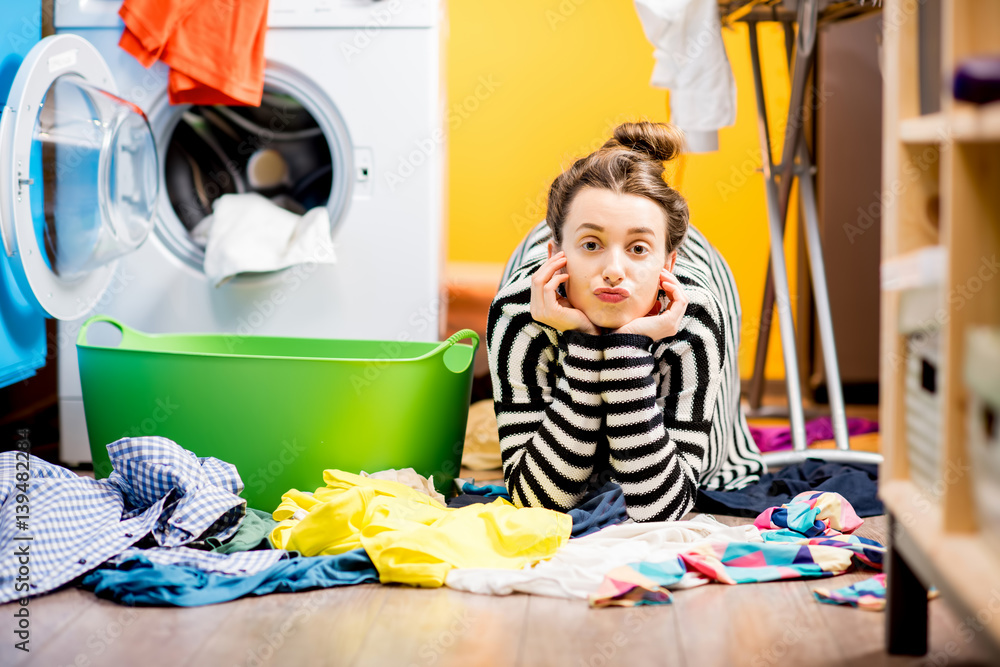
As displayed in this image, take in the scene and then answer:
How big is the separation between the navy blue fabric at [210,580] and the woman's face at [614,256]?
0.48 metres

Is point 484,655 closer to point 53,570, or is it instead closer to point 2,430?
point 53,570

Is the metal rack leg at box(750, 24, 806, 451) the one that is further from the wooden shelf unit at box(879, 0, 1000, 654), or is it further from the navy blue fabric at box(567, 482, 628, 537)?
the wooden shelf unit at box(879, 0, 1000, 654)

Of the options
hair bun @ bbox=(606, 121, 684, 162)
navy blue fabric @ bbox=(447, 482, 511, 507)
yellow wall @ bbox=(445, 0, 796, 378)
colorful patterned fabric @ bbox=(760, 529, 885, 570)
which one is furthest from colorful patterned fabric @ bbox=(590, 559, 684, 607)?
yellow wall @ bbox=(445, 0, 796, 378)

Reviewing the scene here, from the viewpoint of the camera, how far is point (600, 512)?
129 cm

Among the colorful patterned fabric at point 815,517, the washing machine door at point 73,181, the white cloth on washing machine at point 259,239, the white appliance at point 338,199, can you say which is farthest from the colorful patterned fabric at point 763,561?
the washing machine door at point 73,181

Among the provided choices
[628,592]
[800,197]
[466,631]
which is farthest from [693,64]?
[466,631]

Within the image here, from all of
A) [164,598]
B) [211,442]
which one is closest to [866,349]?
[211,442]

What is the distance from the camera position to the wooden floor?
930 mm

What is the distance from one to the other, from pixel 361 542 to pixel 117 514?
1.16 feet

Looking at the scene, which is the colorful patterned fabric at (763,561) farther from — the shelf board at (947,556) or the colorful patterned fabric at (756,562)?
the shelf board at (947,556)

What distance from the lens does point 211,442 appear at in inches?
57.7

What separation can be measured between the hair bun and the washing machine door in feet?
3.08

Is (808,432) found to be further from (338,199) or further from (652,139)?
(338,199)

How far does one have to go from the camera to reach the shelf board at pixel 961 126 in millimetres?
648
